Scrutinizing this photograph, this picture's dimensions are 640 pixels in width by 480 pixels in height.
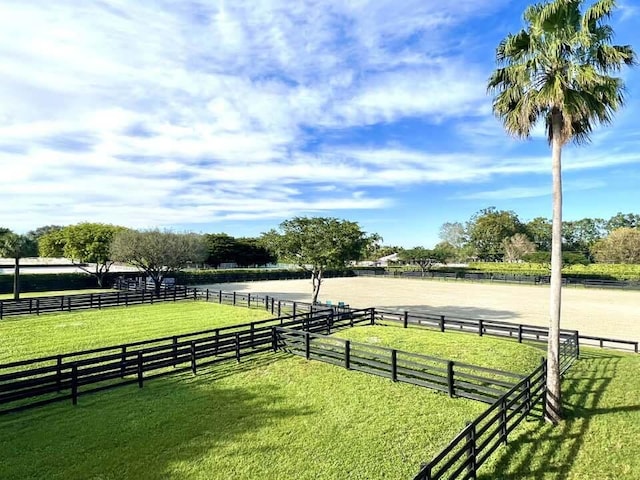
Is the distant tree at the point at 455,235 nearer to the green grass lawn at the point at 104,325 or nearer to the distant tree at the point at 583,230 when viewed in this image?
the distant tree at the point at 583,230

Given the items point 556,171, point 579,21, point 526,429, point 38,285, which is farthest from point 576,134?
point 38,285

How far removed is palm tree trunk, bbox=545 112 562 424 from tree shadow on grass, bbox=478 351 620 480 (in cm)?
41

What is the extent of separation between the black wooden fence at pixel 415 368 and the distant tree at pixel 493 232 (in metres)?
89.6

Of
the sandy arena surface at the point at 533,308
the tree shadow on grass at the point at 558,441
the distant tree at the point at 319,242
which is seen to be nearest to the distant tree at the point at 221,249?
the sandy arena surface at the point at 533,308

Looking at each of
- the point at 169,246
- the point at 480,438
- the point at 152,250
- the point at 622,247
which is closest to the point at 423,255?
the point at 622,247

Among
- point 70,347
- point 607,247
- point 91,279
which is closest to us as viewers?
point 70,347

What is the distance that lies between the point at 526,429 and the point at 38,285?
46.0 metres

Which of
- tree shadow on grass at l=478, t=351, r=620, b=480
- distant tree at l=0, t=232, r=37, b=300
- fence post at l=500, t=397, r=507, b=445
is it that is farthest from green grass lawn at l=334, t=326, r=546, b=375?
distant tree at l=0, t=232, r=37, b=300

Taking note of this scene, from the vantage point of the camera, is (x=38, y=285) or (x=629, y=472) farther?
(x=38, y=285)

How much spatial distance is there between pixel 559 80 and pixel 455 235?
111 meters

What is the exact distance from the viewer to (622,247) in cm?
6375

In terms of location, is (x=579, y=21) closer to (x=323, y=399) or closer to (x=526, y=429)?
(x=526, y=429)

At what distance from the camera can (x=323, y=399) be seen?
9.90 meters

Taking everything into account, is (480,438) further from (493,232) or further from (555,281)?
(493,232)
